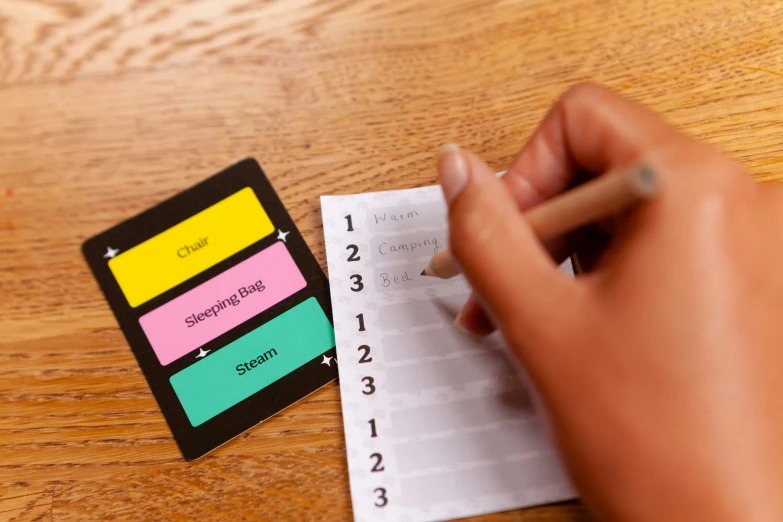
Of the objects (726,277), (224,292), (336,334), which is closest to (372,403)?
(336,334)

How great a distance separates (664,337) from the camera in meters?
0.32

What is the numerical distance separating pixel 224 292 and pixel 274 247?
0.06 metres

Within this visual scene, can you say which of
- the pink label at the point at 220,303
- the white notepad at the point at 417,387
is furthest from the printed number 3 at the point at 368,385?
the pink label at the point at 220,303

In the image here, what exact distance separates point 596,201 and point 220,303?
37 cm

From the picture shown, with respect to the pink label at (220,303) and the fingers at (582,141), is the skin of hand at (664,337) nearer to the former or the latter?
the fingers at (582,141)

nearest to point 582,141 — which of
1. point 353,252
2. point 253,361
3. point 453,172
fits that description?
point 453,172

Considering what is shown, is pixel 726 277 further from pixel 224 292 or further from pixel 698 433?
pixel 224 292

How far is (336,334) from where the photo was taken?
0.51 metres

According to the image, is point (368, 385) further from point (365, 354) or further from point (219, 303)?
point (219, 303)

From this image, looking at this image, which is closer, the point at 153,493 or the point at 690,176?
the point at 690,176

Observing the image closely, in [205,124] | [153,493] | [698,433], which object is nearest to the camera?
[698,433]

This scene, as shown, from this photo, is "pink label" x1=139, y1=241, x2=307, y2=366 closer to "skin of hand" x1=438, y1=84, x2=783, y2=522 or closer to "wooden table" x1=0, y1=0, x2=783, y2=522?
"wooden table" x1=0, y1=0, x2=783, y2=522

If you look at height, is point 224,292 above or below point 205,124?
below

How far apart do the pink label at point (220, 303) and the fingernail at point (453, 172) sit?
0.21 meters
